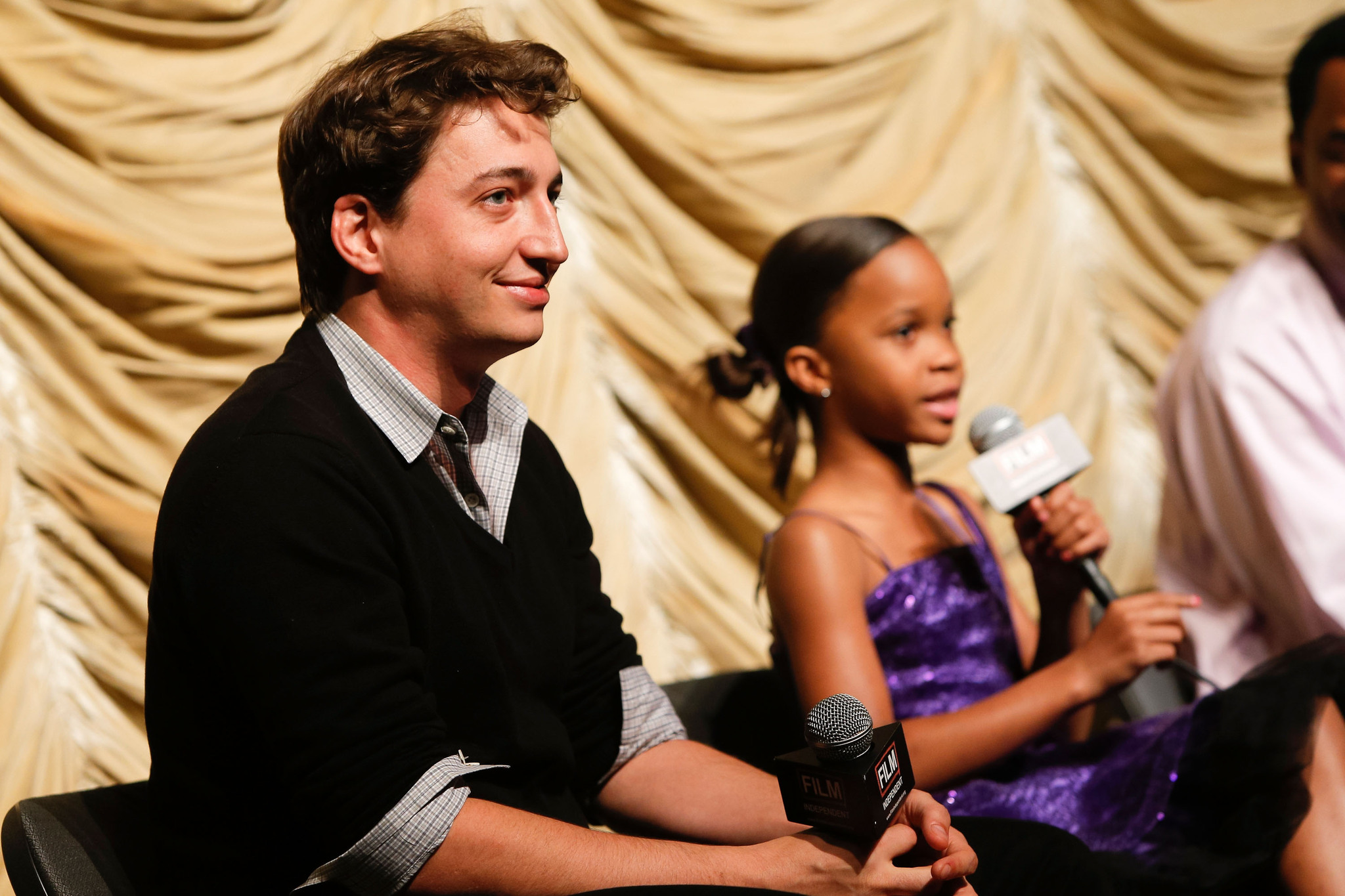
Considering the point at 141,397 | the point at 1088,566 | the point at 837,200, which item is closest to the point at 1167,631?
the point at 1088,566

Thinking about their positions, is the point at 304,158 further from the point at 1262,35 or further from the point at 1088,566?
the point at 1262,35

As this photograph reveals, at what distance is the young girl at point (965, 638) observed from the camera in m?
1.41

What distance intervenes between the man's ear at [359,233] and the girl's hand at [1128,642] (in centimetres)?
97

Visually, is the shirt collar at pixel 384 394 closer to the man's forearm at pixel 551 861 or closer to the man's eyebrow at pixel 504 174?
the man's eyebrow at pixel 504 174

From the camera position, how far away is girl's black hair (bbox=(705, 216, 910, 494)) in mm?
1716

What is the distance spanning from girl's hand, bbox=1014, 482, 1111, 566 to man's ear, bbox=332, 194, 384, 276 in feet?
2.99

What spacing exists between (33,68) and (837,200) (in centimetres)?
152

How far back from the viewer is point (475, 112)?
4.00 ft

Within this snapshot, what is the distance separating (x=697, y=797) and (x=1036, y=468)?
64cm

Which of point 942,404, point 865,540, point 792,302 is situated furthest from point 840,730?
point 792,302

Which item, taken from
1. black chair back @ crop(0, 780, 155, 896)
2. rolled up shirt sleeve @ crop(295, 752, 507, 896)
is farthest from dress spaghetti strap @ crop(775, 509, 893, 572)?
black chair back @ crop(0, 780, 155, 896)

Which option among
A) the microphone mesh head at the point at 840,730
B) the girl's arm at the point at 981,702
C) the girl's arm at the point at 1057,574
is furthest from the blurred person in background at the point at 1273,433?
the microphone mesh head at the point at 840,730

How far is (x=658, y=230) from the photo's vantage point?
233 cm

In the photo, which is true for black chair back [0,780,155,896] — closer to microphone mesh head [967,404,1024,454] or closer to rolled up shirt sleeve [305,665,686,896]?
rolled up shirt sleeve [305,665,686,896]
